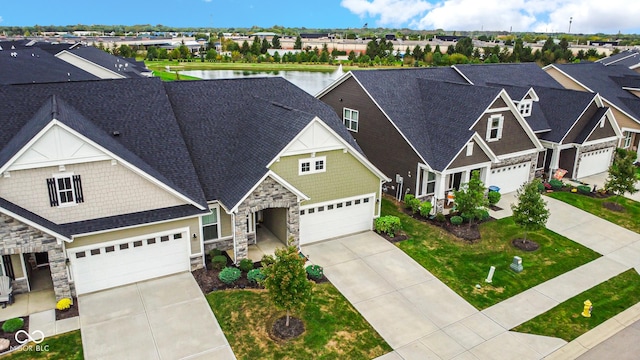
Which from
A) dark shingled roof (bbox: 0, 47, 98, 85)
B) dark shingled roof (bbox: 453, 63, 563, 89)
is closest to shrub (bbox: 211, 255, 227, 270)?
dark shingled roof (bbox: 0, 47, 98, 85)

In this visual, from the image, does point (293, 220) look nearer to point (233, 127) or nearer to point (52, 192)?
point (233, 127)

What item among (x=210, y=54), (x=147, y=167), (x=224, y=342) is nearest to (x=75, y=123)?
(x=147, y=167)

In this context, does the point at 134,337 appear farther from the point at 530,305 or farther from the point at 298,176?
the point at 530,305

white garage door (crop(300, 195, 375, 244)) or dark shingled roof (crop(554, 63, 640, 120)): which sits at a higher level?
dark shingled roof (crop(554, 63, 640, 120))

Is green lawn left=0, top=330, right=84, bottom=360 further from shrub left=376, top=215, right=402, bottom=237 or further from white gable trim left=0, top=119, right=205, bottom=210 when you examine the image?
shrub left=376, top=215, right=402, bottom=237

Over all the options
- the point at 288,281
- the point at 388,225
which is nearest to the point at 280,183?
the point at 288,281

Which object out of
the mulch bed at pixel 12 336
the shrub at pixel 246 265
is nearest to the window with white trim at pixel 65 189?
the mulch bed at pixel 12 336
